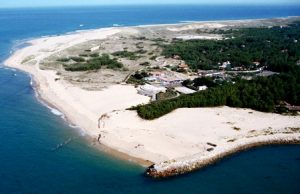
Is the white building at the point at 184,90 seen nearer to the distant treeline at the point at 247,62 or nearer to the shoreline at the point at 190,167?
the distant treeline at the point at 247,62

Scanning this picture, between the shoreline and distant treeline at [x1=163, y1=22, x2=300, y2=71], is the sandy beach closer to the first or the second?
the shoreline

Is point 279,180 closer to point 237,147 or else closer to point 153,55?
point 237,147

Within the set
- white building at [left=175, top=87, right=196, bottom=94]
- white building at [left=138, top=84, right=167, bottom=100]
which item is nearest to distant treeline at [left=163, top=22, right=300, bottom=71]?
white building at [left=175, top=87, right=196, bottom=94]

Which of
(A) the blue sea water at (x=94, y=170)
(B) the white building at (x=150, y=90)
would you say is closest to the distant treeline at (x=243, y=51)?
(B) the white building at (x=150, y=90)

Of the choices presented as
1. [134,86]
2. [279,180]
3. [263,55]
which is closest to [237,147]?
[279,180]

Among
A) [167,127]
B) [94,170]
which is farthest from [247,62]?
[94,170]

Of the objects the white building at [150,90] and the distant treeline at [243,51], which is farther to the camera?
the distant treeline at [243,51]
